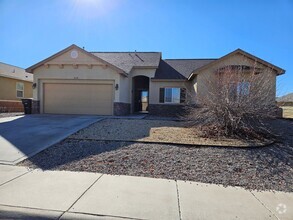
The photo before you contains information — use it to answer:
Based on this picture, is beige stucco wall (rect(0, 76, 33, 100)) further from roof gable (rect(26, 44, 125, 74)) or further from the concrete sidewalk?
the concrete sidewalk

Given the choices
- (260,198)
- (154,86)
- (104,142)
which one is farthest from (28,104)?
(260,198)

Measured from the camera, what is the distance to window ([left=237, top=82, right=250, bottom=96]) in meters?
8.91

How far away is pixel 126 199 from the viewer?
4062 mm

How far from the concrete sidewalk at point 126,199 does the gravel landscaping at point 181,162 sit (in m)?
0.45

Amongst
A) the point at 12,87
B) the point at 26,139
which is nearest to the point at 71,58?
the point at 26,139

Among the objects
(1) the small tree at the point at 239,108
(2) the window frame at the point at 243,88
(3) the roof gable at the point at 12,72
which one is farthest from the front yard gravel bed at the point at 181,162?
(3) the roof gable at the point at 12,72

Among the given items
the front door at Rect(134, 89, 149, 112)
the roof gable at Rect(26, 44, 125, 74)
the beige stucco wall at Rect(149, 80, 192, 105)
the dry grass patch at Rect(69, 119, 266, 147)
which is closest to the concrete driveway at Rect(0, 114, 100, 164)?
the dry grass patch at Rect(69, 119, 266, 147)

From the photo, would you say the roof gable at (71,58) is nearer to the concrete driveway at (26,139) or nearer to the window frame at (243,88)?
the concrete driveway at (26,139)

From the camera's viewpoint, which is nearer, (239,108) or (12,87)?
(239,108)

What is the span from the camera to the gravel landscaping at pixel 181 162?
5312 mm

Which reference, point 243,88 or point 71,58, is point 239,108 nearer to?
point 243,88

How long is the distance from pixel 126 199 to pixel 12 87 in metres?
24.1

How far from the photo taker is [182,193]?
14.5ft

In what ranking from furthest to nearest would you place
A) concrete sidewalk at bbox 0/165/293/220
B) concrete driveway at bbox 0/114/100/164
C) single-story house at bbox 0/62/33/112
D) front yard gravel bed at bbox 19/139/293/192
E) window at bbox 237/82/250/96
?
single-story house at bbox 0/62/33/112 → window at bbox 237/82/250/96 → concrete driveway at bbox 0/114/100/164 → front yard gravel bed at bbox 19/139/293/192 → concrete sidewalk at bbox 0/165/293/220
